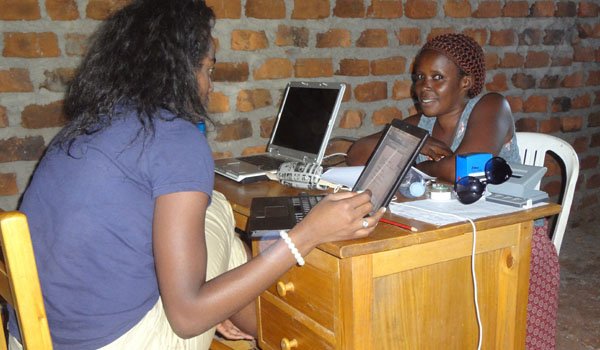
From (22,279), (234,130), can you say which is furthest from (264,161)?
(22,279)

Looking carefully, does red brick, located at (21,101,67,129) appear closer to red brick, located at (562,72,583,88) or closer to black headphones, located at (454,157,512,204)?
black headphones, located at (454,157,512,204)

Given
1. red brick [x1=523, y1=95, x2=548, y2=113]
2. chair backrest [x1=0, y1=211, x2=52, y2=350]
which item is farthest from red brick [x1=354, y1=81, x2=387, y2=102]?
chair backrest [x1=0, y1=211, x2=52, y2=350]

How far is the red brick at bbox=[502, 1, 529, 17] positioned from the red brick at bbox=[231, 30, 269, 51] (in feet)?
4.24

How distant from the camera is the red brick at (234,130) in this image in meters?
2.14

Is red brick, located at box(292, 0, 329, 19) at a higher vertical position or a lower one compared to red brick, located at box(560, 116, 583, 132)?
higher

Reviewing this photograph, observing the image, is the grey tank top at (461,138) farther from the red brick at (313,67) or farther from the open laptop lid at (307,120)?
the red brick at (313,67)

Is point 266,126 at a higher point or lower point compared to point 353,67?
lower

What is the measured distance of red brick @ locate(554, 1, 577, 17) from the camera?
2.86 metres

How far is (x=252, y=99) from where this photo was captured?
217 centimetres

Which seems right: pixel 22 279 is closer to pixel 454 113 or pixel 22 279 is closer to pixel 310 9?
pixel 454 113

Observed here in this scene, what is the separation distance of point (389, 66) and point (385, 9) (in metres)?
0.24

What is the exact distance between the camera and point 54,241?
997 mm

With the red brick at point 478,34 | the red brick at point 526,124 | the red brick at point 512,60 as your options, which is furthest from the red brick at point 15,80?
the red brick at point 526,124

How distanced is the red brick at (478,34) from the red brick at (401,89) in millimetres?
398
